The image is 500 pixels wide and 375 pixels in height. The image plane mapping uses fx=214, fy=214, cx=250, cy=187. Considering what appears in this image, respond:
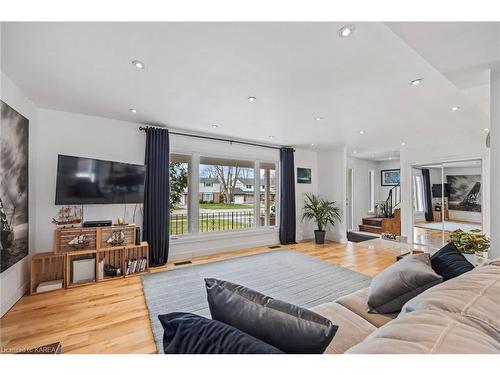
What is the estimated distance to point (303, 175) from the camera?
220 inches

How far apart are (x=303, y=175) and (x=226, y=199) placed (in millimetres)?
2210

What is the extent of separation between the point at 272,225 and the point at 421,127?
3436 mm

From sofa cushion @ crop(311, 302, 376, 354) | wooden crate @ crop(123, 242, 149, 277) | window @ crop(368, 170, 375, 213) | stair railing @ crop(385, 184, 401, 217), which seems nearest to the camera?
sofa cushion @ crop(311, 302, 376, 354)

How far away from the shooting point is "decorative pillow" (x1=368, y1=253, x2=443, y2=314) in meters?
1.24

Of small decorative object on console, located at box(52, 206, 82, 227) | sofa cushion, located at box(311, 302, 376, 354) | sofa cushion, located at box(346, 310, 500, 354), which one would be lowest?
sofa cushion, located at box(311, 302, 376, 354)

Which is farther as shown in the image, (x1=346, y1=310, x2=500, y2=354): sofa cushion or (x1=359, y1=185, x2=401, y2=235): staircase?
(x1=359, y1=185, x2=401, y2=235): staircase

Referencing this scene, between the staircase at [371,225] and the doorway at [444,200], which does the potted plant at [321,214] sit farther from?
the staircase at [371,225]

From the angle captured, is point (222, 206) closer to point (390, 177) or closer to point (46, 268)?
point (46, 268)

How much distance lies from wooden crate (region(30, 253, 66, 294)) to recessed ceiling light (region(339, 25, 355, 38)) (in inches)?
146

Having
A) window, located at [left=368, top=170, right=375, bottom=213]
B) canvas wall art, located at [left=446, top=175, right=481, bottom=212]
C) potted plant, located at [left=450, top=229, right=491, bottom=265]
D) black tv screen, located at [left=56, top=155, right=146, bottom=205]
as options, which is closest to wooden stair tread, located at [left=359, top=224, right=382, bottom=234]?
window, located at [left=368, top=170, right=375, bottom=213]

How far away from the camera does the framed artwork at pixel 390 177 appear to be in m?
7.17

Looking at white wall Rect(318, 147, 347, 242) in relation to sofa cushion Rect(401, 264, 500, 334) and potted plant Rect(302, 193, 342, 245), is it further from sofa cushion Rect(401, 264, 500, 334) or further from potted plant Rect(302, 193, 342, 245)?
sofa cushion Rect(401, 264, 500, 334)

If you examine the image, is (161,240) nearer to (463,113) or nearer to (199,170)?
(199,170)
